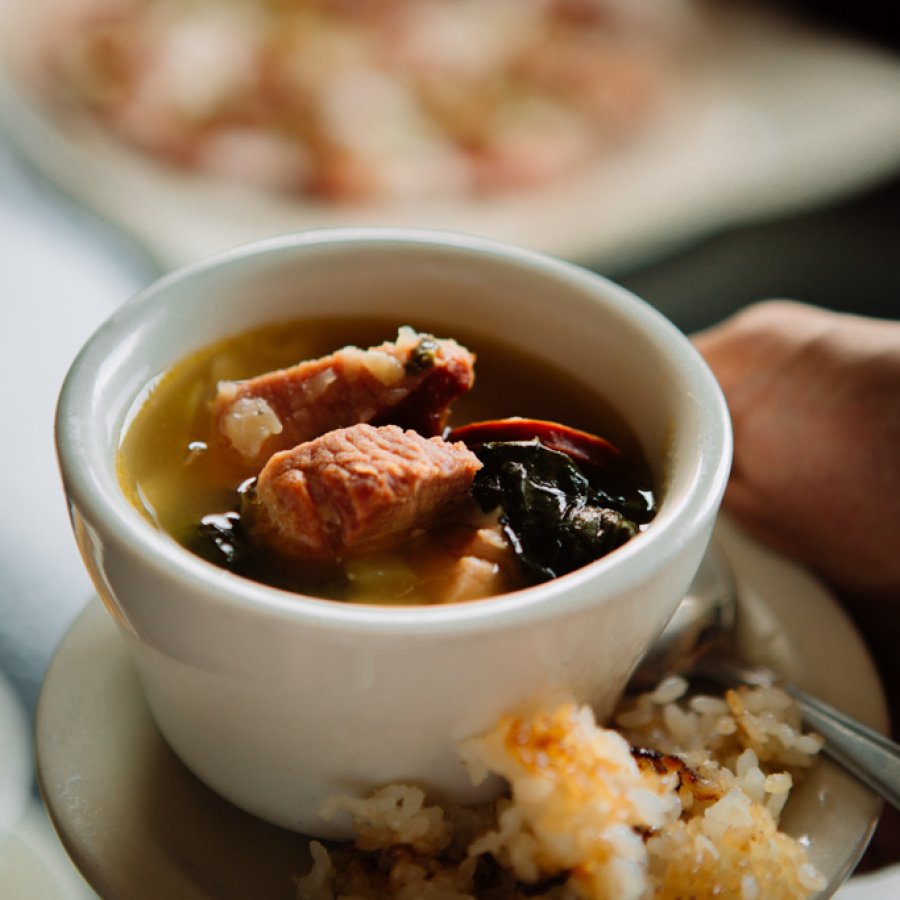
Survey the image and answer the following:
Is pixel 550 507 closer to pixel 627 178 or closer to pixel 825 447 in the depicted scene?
pixel 825 447

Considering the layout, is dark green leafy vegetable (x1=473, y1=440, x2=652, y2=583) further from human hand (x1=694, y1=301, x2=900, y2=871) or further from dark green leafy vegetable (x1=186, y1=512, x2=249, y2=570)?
human hand (x1=694, y1=301, x2=900, y2=871)

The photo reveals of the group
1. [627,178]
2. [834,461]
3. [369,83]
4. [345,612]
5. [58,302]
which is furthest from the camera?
[369,83]

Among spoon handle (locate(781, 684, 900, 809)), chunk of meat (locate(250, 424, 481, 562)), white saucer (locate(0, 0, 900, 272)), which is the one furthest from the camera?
white saucer (locate(0, 0, 900, 272))

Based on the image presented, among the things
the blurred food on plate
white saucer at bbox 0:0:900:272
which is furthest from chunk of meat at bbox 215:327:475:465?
the blurred food on plate

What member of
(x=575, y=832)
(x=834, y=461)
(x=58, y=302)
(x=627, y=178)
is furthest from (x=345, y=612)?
(x=627, y=178)

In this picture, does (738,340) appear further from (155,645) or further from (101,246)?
(101,246)

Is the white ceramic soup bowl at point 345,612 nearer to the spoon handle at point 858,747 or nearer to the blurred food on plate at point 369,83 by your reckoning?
the spoon handle at point 858,747

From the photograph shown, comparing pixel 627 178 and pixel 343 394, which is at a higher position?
pixel 343 394
